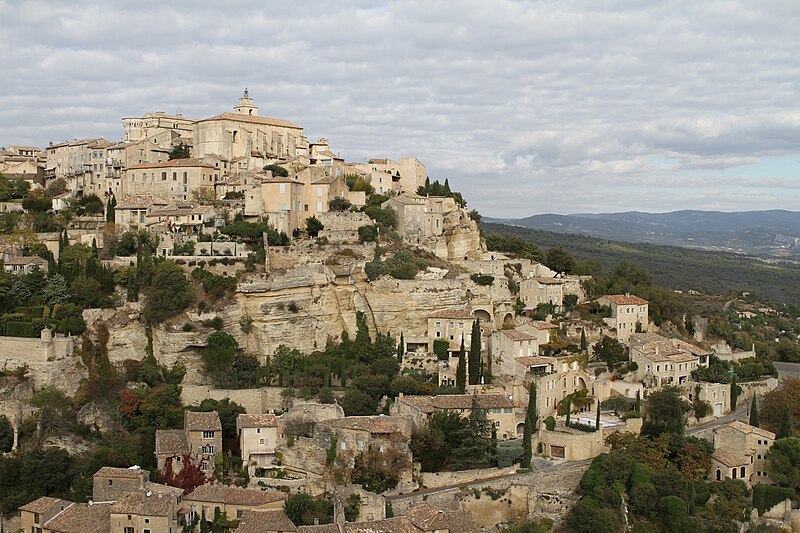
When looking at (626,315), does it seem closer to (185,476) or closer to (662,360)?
(662,360)

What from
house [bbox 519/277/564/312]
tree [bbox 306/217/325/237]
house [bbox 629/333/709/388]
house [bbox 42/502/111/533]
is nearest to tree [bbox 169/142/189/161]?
tree [bbox 306/217/325/237]

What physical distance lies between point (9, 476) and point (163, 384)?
7.95m

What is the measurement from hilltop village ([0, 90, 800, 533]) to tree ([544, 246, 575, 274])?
0.65 feet

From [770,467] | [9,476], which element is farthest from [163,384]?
[770,467]

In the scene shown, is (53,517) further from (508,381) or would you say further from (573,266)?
(573,266)

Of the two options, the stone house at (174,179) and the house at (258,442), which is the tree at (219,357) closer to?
the house at (258,442)

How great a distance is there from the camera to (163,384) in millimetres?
41750

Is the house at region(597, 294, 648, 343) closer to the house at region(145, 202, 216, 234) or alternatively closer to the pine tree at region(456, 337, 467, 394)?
the pine tree at region(456, 337, 467, 394)

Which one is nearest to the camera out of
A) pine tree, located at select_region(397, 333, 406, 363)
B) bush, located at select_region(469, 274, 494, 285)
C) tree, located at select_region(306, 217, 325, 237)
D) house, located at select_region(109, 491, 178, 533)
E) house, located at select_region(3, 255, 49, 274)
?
house, located at select_region(109, 491, 178, 533)

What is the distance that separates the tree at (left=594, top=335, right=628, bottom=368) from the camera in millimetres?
46125

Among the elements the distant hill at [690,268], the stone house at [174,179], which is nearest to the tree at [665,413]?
→ the stone house at [174,179]

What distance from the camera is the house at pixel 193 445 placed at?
36656mm

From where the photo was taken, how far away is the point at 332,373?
43125 mm

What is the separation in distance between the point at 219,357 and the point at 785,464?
2666 cm
